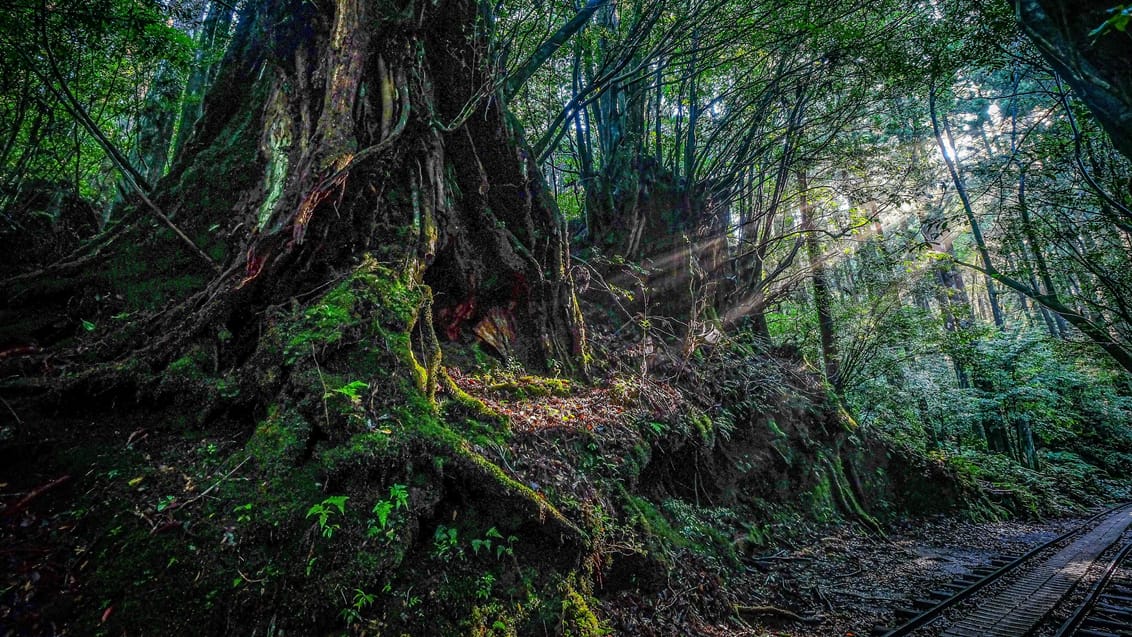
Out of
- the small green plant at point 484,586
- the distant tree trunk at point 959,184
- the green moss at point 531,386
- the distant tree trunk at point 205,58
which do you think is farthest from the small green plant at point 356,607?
the distant tree trunk at point 959,184

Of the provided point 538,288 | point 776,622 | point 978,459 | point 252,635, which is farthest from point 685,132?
point 978,459

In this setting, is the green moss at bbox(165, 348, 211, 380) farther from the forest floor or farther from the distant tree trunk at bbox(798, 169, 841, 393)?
the distant tree trunk at bbox(798, 169, 841, 393)

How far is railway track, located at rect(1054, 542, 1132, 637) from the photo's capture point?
18.3 feet

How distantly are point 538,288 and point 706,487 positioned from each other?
3967 millimetres

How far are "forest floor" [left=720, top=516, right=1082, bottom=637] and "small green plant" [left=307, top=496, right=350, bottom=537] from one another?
3.54 meters

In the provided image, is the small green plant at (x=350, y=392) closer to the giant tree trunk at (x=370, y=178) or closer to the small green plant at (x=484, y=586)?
the giant tree trunk at (x=370, y=178)

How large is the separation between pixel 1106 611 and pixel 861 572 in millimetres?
3142

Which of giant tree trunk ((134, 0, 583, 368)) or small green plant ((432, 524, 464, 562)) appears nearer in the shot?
small green plant ((432, 524, 464, 562))

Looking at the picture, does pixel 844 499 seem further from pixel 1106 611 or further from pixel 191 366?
pixel 191 366

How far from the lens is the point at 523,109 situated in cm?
1007

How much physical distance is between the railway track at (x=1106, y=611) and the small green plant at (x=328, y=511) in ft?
25.9

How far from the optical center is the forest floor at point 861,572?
16.4 feet

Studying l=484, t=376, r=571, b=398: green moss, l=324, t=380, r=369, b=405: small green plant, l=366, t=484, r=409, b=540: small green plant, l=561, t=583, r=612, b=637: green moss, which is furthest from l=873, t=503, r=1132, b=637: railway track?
l=324, t=380, r=369, b=405: small green plant

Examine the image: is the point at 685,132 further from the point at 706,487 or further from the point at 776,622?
the point at 776,622
